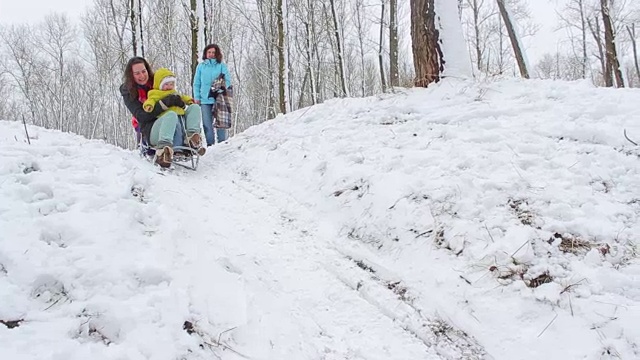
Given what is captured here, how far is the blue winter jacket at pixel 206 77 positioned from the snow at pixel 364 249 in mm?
3012

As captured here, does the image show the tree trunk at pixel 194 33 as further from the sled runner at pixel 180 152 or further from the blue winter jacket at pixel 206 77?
the sled runner at pixel 180 152

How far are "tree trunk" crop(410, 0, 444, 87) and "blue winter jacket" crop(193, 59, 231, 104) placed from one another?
318 cm

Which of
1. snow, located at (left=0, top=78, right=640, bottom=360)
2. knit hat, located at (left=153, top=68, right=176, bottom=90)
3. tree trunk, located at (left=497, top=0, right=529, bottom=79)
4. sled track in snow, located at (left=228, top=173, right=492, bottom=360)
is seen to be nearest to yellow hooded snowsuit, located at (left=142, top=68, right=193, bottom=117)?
knit hat, located at (left=153, top=68, right=176, bottom=90)

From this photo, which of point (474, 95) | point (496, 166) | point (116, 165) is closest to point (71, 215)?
point (116, 165)

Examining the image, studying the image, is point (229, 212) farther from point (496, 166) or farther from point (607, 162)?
point (607, 162)

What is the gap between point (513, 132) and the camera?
3.63 meters

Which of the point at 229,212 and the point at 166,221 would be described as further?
the point at 229,212

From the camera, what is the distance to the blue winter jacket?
696 centimetres

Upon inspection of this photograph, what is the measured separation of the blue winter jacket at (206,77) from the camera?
6.96 m

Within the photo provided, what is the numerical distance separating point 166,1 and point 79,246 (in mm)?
20816

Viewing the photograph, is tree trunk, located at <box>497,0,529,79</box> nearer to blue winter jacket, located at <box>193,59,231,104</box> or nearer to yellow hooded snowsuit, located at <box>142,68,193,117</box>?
blue winter jacket, located at <box>193,59,231,104</box>

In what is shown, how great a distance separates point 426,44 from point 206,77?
3612 mm

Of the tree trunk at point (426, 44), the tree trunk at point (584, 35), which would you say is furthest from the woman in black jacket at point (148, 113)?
the tree trunk at point (584, 35)

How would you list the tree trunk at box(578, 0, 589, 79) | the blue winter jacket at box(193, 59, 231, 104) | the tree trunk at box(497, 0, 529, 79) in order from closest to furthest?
the blue winter jacket at box(193, 59, 231, 104), the tree trunk at box(497, 0, 529, 79), the tree trunk at box(578, 0, 589, 79)
